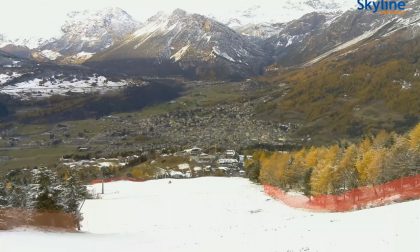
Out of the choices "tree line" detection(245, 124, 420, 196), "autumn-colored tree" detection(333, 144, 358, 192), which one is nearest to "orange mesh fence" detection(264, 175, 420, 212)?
"tree line" detection(245, 124, 420, 196)

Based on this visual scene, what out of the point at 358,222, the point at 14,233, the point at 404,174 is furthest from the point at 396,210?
the point at 404,174

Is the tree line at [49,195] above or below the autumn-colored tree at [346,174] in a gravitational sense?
above

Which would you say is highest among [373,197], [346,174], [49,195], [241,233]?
[49,195]

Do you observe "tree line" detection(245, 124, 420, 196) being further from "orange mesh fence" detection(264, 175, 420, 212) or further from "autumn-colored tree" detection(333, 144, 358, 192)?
"orange mesh fence" detection(264, 175, 420, 212)

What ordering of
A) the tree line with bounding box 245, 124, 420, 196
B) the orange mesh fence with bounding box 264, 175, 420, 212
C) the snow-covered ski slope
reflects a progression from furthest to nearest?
the tree line with bounding box 245, 124, 420, 196, the orange mesh fence with bounding box 264, 175, 420, 212, the snow-covered ski slope

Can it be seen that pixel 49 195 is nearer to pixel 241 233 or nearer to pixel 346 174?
pixel 241 233

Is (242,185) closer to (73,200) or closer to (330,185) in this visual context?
(330,185)

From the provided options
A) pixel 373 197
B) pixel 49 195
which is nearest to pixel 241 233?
pixel 373 197

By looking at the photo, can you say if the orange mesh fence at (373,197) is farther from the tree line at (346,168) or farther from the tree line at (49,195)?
Answer: the tree line at (49,195)

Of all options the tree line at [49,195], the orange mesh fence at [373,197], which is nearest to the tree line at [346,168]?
the orange mesh fence at [373,197]
